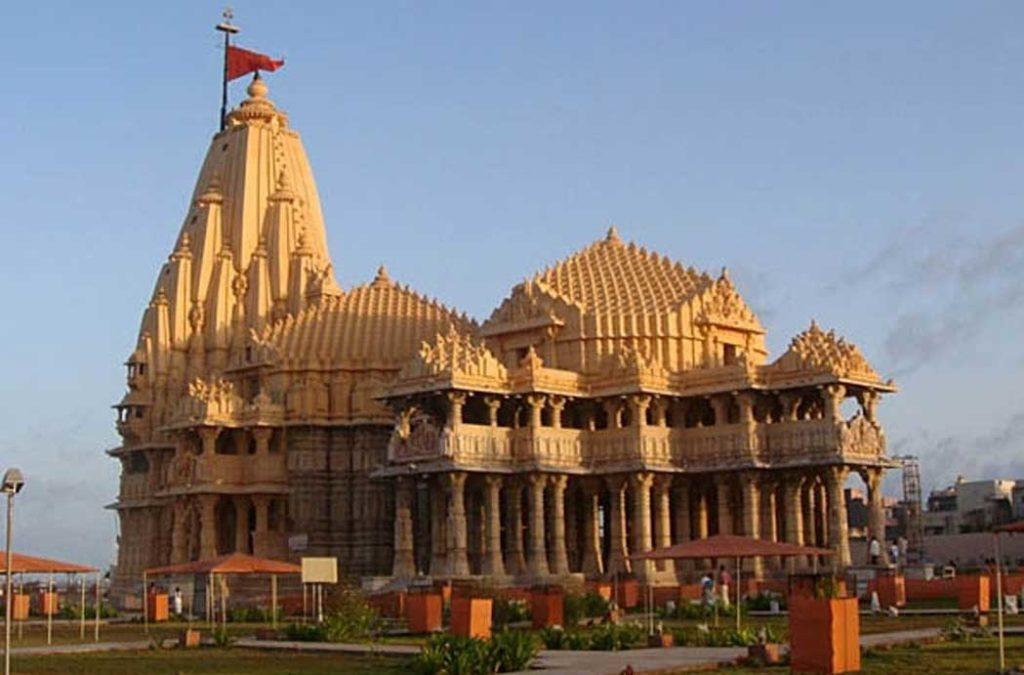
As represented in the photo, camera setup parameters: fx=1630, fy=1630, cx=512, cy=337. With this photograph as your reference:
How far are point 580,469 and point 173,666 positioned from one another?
137 feet

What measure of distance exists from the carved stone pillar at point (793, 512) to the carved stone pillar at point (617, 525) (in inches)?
293

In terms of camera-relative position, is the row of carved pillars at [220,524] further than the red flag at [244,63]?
No

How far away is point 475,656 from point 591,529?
4920 centimetres

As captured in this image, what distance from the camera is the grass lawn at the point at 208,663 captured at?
34.2 meters

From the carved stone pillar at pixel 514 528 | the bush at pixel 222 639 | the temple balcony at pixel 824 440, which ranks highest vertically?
the temple balcony at pixel 824 440

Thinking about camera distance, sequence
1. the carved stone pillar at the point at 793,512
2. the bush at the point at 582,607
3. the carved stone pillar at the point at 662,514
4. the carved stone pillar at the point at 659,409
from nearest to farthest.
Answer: the bush at the point at 582,607 → the carved stone pillar at the point at 793,512 → the carved stone pillar at the point at 662,514 → the carved stone pillar at the point at 659,409

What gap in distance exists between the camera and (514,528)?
77625 mm

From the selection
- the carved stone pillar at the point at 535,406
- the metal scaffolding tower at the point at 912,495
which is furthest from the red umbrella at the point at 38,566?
the metal scaffolding tower at the point at 912,495

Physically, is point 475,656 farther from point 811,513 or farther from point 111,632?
point 811,513

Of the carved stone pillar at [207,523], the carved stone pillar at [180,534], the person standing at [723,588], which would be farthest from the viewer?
the carved stone pillar at [180,534]

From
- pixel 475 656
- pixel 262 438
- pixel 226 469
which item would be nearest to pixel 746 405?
pixel 262 438

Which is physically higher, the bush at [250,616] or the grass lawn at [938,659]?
the bush at [250,616]

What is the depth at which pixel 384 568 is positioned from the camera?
87312 millimetres

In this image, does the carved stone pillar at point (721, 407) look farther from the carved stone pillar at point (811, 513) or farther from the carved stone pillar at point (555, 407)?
the carved stone pillar at point (555, 407)
